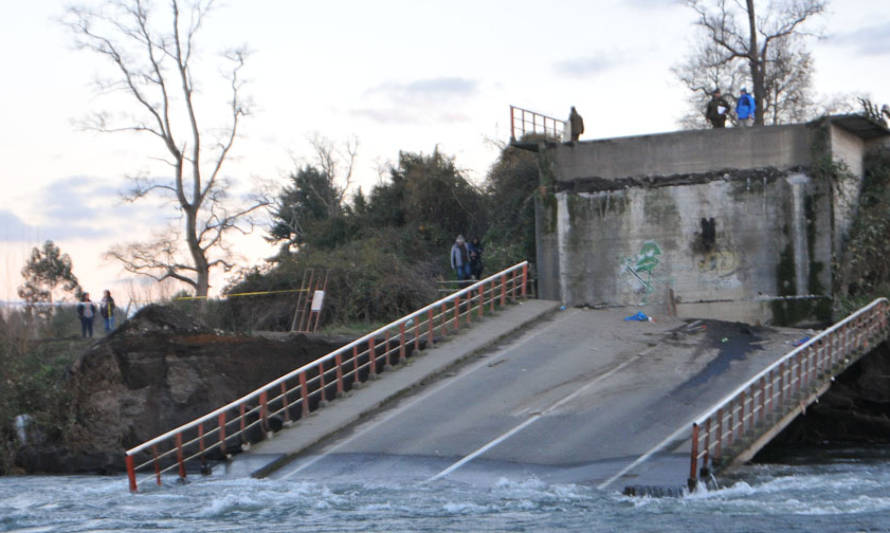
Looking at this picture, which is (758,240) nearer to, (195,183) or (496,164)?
(496,164)

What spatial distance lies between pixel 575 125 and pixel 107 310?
47.1 ft

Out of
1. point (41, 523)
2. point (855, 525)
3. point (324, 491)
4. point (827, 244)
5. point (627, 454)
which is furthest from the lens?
point (827, 244)

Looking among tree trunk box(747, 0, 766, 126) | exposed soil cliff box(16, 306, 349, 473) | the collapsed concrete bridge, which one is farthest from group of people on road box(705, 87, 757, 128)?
tree trunk box(747, 0, 766, 126)

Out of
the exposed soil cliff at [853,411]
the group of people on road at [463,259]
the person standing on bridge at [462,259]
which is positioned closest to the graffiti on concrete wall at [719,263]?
the exposed soil cliff at [853,411]

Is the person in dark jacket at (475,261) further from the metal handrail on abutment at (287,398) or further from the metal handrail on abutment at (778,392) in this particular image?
the metal handrail on abutment at (778,392)

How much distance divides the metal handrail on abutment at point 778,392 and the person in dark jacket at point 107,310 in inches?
746

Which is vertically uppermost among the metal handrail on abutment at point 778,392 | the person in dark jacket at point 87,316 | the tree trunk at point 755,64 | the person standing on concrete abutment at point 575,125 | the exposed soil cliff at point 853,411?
the tree trunk at point 755,64

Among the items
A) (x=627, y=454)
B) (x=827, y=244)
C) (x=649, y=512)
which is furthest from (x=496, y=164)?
(x=649, y=512)

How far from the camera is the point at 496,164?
36.4 meters

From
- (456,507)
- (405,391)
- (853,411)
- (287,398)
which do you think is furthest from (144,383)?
(853,411)

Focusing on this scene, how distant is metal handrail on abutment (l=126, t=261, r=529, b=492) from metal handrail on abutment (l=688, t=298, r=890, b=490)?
264 inches

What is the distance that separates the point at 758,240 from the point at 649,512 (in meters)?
14.2

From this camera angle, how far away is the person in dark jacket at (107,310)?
2934 centimetres

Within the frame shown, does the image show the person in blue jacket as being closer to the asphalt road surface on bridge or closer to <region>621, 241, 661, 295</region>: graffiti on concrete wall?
<region>621, 241, 661, 295</region>: graffiti on concrete wall
